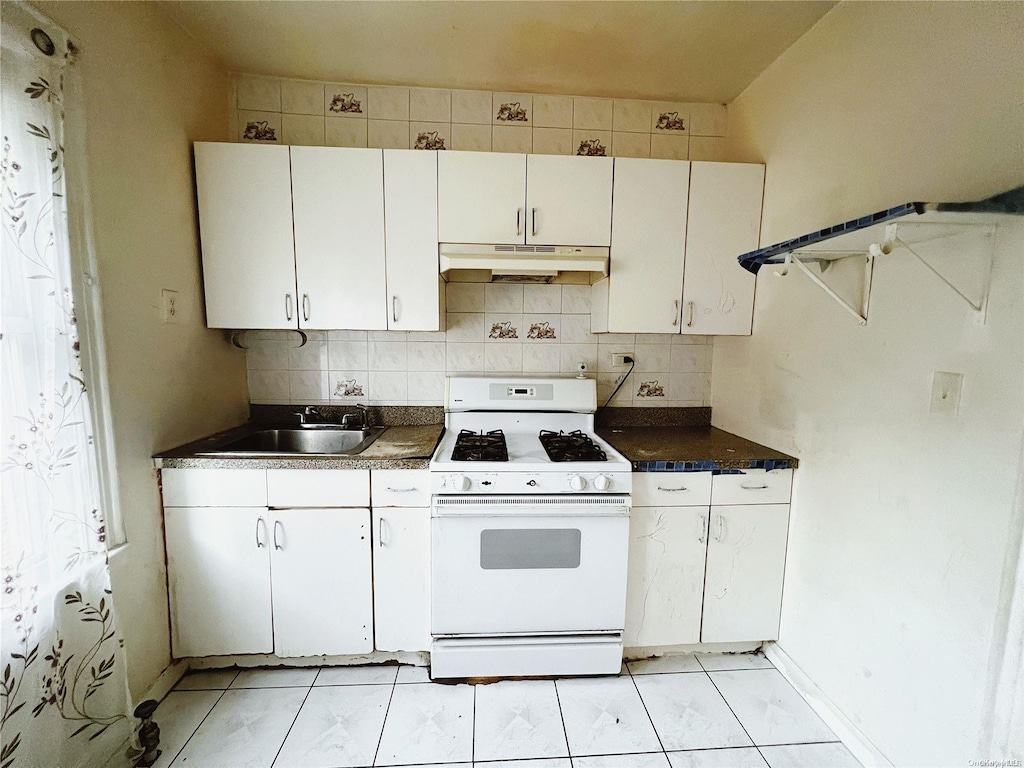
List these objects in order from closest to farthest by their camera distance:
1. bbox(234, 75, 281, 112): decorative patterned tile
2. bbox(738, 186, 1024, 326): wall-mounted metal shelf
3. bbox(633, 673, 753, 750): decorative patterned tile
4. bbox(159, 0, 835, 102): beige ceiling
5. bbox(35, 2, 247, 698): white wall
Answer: bbox(738, 186, 1024, 326): wall-mounted metal shelf, bbox(35, 2, 247, 698): white wall, bbox(633, 673, 753, 750): decorative patterned tile, bbox(159, 0, 835, 102): beige ceiling, bbox(234, 75, 281, 112): decorative patterned tile

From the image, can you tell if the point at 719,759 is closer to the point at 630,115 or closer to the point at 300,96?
the point at 630,115

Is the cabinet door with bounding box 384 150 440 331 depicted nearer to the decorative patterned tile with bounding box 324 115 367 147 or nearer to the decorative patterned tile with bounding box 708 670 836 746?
the decorative patterned tile with bounding box 324 115 367 147

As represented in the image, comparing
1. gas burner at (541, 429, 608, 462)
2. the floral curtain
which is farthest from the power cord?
the floral curtain

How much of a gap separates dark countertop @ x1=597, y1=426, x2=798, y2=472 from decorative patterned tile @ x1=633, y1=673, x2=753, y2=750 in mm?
887

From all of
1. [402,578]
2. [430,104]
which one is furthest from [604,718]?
[430,104]

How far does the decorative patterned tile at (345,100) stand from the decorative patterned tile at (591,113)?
1083 millimetres

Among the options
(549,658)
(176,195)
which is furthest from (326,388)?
(549,658)

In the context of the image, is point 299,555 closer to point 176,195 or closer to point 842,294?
point 176,195

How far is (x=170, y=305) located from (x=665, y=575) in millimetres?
2309

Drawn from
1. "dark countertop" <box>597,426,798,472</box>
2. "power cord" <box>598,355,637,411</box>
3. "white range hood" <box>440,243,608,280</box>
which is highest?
"white range hood" <box>440,243,608,280</box>

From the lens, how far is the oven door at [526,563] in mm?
1581

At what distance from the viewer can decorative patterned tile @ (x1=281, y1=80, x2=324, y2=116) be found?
202 cm

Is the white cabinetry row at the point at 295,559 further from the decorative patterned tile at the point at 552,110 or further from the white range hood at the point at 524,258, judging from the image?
the decorative patterned tile at the point at 552,110

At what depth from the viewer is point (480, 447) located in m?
1.75
